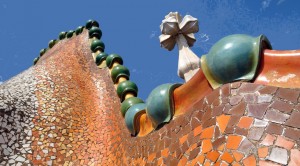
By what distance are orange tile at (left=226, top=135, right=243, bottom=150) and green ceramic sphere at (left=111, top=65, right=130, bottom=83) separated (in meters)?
2.44

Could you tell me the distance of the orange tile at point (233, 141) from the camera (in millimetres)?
2343

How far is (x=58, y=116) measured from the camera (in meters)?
4.26

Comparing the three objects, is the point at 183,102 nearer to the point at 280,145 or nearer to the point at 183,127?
the point at 183,127

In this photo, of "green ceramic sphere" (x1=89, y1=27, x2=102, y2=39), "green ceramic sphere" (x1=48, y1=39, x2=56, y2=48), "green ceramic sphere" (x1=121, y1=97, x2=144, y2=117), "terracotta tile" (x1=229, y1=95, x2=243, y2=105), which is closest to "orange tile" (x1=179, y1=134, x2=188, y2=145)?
"terracotta tile" (x1=229, y1=95, x2=243, y2=105)

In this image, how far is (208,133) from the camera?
2568mm

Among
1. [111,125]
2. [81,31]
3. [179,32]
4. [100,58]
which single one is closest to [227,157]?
[111,125]

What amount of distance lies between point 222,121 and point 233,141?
18cm

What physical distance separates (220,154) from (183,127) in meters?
0.52

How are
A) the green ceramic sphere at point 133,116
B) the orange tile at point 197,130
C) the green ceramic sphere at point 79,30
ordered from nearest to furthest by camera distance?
the orange tile at point 197,130 < the green ceramic sphere at point 133,116 < the green ceramic sphere at point 79,30

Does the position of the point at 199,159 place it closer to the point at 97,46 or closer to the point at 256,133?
the point at 256,133

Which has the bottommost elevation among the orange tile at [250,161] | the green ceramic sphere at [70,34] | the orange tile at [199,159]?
the orange tile at [250,161]

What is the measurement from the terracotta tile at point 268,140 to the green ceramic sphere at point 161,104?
0.92m

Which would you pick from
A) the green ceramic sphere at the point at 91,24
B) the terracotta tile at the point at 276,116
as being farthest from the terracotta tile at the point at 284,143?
the green ceramic sphere at the point at 91,24

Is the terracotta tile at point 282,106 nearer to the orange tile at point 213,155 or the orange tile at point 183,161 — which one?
the orange tile at point 213,155
